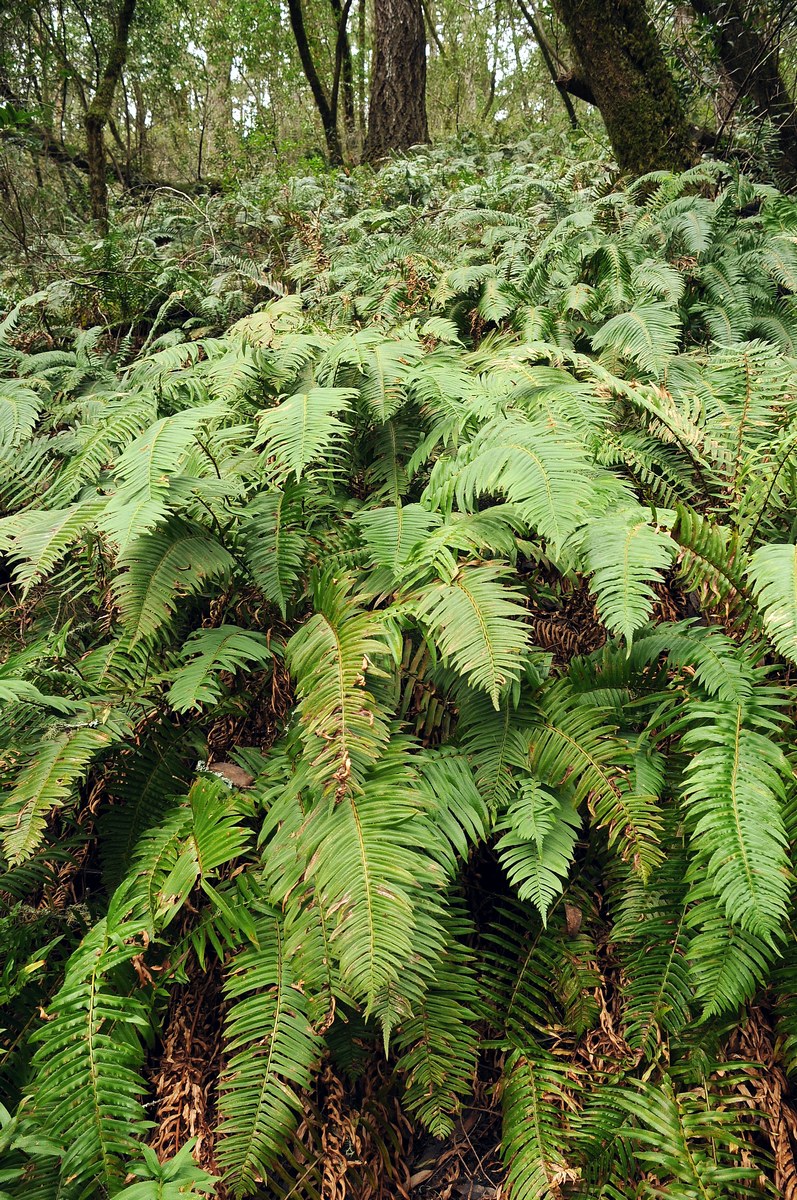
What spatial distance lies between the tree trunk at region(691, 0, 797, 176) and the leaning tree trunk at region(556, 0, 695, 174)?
65 centimetres

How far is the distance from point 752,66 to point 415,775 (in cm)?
670

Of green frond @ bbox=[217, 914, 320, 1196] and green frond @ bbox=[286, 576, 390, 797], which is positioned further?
green frond @ bbox=[286, 576, 390, 797]

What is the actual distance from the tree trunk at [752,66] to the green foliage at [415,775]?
4.56 meters

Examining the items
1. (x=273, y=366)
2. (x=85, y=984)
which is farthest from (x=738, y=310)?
(x=85, y=984)

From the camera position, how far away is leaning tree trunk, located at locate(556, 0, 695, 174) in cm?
518

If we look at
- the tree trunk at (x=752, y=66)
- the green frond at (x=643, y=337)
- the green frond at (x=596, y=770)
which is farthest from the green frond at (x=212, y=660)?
the tree trunk at (x=752, y=66)

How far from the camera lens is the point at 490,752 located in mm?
1898

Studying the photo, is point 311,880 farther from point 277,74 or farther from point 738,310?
point 277,74

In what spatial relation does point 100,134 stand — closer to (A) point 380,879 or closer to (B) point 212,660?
(B) point 212,660

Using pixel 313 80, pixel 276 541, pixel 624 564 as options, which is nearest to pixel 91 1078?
pixel 276 541

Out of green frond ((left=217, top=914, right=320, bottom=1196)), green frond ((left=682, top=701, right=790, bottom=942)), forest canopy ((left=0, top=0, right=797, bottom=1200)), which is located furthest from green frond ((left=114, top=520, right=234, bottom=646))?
green frond ((left=682, top=701, right=790, bottom=942))

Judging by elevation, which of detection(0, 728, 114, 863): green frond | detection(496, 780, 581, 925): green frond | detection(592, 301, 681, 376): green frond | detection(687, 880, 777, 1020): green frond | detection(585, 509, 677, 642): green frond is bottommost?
detection(687, 880, 777, 1020): green frond

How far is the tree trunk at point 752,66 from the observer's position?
5641 mm

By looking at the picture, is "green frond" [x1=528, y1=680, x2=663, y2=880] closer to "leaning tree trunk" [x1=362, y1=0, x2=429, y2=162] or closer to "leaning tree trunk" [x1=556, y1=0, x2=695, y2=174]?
"leaning tree trunk" [x1=556, y1=0, x2=695, y2=174]
